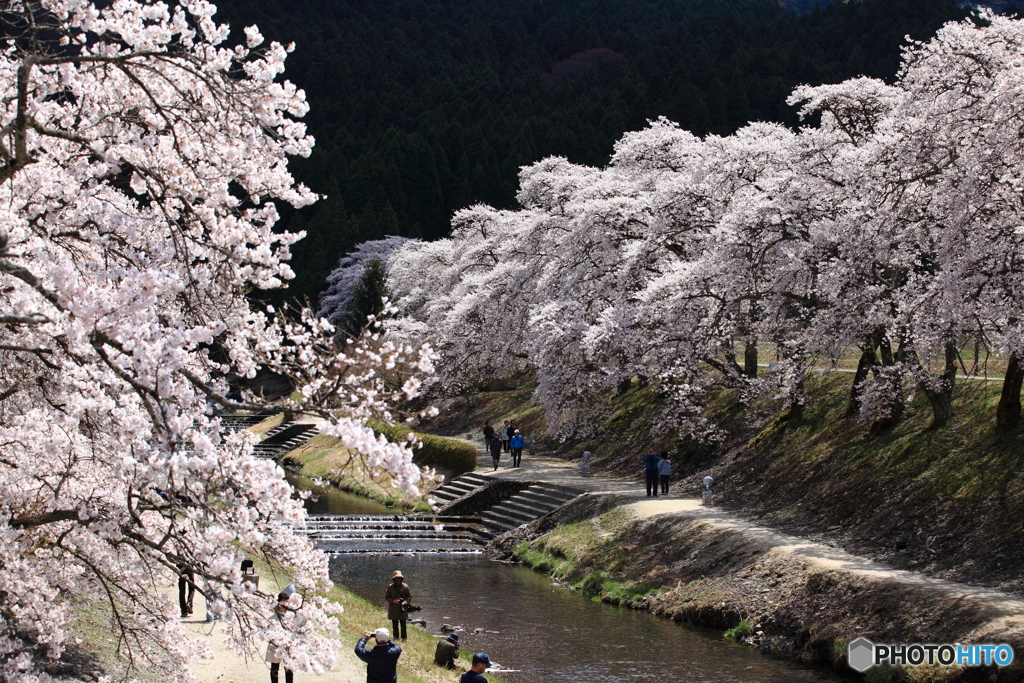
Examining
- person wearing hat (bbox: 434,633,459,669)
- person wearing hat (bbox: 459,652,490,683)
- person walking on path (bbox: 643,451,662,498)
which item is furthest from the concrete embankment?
person wearing hat (bbox: 459,652,490,683)

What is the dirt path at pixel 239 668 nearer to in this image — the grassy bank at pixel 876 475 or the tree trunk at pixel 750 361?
the grassy bank at pixel 876 475

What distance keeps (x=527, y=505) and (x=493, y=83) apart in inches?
3773

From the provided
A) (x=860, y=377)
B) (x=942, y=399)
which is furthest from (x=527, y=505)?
(x=942, y=399)

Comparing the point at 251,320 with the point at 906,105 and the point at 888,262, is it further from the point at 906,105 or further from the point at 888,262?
the point at 906,105

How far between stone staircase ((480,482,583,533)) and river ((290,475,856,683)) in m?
2.76

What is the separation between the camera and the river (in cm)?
1360

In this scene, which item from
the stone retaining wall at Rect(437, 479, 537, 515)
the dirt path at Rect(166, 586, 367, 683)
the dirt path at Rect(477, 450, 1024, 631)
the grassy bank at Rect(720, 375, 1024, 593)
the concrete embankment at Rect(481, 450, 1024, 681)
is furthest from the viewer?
the stone retaining wall at Rect(437, 479, 537, 515)

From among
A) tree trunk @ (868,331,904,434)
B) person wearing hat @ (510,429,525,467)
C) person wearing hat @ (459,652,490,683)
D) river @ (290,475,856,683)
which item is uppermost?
tree trunk @ (868,331,904,434)

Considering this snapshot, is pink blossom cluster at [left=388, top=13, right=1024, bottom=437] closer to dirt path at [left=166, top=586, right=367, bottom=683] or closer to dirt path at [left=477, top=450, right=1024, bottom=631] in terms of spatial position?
dirt path at [left=477, top=450, right=1024, bottom=631]

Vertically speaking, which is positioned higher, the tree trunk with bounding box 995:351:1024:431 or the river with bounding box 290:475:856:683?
the tree trunk with bounding box 995:351:1024:431

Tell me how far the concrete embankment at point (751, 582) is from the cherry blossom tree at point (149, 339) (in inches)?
378

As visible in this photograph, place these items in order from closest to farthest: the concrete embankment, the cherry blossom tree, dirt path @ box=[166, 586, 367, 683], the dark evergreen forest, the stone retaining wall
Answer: the cherry blossom tree → dirt path @ box=[166, 586, 367, 683] → the concrete embankment → the stone retaining wall → the dark evergreen forest

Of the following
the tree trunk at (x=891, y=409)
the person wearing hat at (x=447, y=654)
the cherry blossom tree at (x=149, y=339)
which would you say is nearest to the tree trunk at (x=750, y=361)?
the tree trunk at (x=891, y=409)

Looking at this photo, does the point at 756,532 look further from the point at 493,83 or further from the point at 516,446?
the point at 493,83
